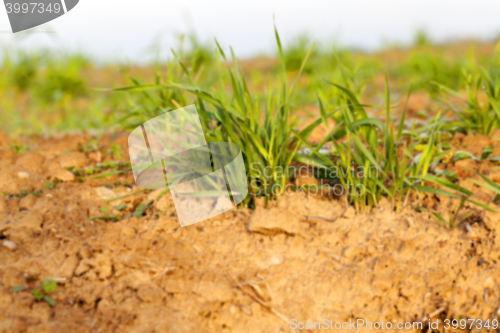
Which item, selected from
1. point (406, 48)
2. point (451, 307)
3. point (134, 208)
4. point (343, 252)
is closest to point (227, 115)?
point (134, 208)

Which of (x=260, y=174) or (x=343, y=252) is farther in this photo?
(x=260, y=174)

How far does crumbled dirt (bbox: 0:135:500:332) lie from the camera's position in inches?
61.4

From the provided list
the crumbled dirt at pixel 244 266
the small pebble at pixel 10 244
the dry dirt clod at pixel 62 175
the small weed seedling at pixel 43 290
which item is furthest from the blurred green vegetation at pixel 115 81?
the small weed seedling at pixel 43 290

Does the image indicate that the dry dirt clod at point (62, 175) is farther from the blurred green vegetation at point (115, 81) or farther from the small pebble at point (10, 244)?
the blurred green vegetation at point (115, 81)

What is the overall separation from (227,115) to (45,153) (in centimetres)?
138

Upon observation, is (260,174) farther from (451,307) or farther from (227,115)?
(451,307)

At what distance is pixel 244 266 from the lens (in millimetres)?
1740

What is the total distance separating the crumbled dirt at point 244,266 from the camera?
5.12 ft

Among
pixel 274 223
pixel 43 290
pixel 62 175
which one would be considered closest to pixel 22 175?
pixel 62 175

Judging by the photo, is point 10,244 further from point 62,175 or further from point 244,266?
point 244,266

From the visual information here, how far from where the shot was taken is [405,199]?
2014mm

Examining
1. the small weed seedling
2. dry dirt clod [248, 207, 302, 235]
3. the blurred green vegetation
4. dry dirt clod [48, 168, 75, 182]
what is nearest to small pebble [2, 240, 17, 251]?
the small weed seedling

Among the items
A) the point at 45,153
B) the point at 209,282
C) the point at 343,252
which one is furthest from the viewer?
the point at 45,153

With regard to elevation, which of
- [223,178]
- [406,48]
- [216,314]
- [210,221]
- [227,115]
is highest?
[227,115]
